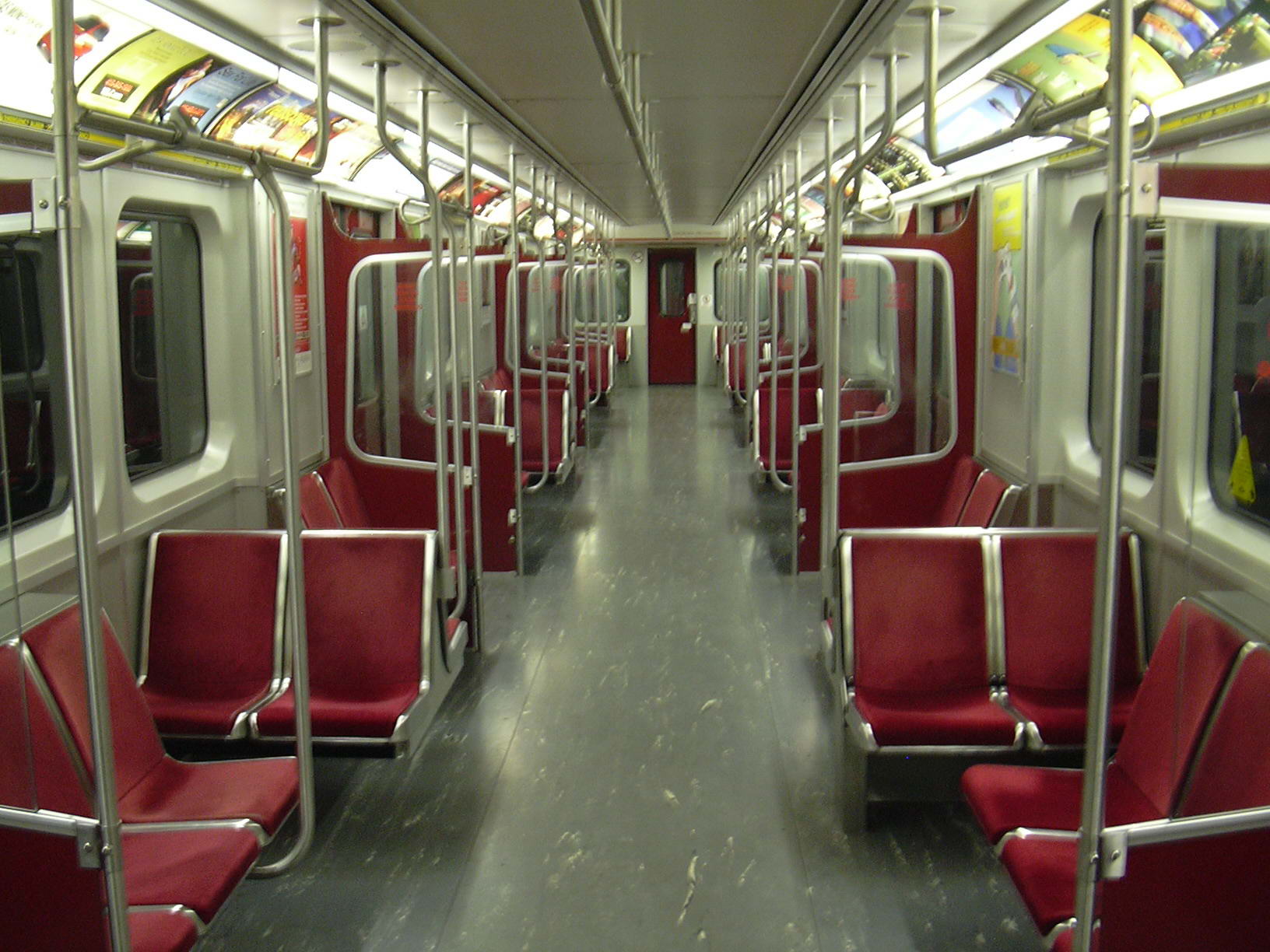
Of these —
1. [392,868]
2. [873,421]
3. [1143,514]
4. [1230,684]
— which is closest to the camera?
[1230,684]

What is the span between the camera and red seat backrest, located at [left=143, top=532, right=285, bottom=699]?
369 centimetres

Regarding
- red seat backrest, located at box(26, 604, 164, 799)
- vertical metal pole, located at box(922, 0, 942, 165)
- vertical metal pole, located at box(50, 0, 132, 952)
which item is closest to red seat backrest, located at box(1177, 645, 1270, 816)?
A: vertical metal pole, located at box(922, 0, 942, 165)

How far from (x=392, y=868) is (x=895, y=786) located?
1.37 meters

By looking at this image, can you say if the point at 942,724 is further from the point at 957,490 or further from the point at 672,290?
the point at 672,290

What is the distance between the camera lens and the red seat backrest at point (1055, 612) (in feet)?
11.9

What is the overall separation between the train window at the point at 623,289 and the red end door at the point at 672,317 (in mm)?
295

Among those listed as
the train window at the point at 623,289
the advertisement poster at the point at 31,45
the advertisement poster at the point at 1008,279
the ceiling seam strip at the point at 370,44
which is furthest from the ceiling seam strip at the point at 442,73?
the train window at the point at 623,289

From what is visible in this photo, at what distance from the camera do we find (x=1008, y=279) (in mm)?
4766

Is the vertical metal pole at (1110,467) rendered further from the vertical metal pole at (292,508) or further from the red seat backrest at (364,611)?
the red seat backrest at (364,611)

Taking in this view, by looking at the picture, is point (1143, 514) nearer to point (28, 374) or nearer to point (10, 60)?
point (28, 374)

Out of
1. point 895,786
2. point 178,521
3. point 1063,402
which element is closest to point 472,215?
point 178,521

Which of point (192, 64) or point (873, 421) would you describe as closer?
point (192, 64)

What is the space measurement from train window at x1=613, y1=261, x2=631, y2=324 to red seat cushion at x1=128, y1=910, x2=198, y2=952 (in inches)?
626

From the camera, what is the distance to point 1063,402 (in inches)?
177
